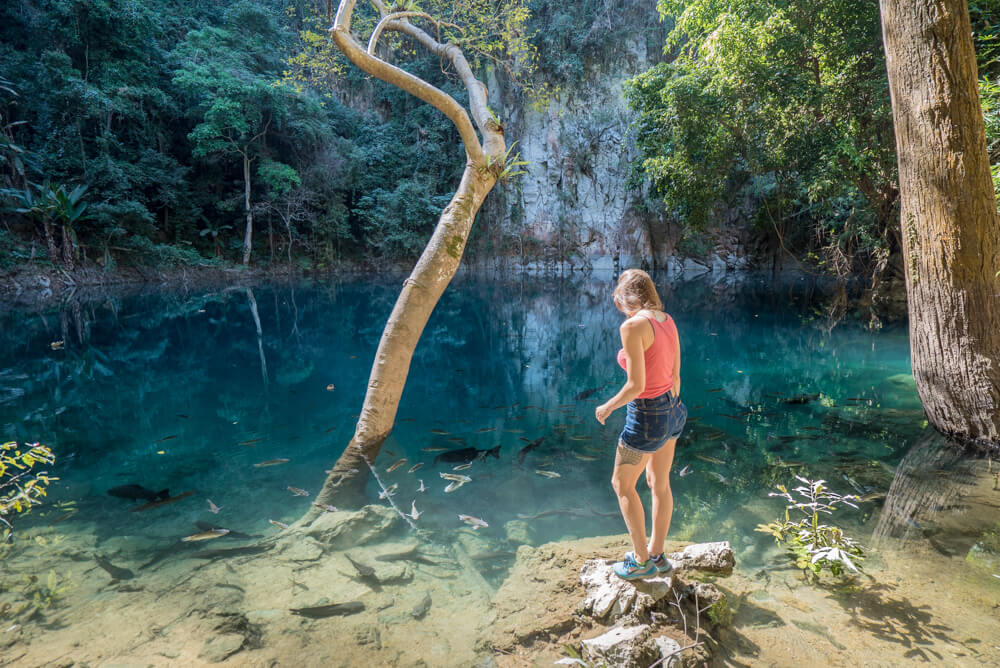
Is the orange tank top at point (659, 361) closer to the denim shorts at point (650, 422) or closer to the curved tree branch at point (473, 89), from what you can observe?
the denim shorts at point (650, 422)

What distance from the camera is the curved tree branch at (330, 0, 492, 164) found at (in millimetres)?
4234

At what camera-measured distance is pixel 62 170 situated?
1959cm

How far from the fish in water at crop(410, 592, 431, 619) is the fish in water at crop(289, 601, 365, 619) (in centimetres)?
30

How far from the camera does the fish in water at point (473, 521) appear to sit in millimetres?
3742

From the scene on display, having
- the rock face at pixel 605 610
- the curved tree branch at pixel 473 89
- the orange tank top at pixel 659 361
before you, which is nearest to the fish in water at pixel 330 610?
the rock face at pixel 605 610

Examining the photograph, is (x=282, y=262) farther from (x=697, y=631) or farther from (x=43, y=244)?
(x=697, y=631)

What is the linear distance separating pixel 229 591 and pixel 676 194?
12.7 metres

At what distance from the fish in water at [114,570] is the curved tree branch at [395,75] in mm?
3893

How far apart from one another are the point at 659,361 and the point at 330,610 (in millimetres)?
2229

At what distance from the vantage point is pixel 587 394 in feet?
24.6

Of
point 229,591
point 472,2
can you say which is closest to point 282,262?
point 472,2

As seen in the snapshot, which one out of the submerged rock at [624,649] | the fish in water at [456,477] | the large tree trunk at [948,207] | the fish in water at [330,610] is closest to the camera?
the submerged rock at [624,649]

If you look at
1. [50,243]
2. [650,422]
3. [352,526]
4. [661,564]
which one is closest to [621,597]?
[661,564]

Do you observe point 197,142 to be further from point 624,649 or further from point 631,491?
point 624,649
